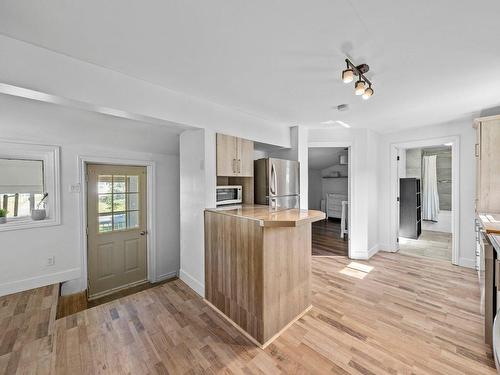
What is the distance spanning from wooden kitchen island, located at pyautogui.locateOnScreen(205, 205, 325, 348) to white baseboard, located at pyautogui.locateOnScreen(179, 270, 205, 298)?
0.19m

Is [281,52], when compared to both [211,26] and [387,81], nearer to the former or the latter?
[211,26]

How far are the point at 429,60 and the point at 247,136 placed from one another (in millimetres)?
1947

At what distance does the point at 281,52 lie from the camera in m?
1.59

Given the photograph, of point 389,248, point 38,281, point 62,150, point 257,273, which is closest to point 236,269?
point 257,273

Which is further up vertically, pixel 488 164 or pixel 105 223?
pixel 488 164

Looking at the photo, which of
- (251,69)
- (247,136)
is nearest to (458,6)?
(251,69)

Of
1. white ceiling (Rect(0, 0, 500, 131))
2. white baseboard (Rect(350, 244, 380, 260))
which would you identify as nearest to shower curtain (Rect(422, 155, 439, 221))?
white baseboard (Rect(350, 244, 380, 260))

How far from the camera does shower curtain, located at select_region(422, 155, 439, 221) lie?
5.98m

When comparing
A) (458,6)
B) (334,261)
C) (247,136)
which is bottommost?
(334,261)

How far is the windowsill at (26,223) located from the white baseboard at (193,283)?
1.83 metres

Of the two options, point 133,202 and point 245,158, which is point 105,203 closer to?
point 133,202

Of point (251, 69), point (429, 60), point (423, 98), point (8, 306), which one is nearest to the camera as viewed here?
point (429, 60)

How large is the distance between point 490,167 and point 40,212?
18.8 feet

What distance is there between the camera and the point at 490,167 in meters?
2.59
